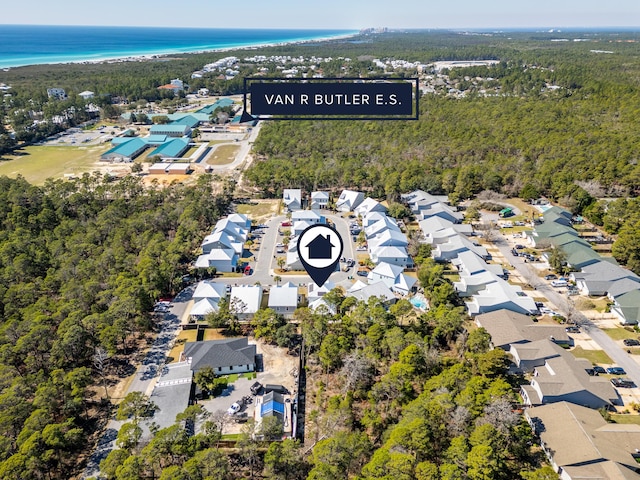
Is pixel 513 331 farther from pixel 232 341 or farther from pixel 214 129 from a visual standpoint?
pixel 214 129

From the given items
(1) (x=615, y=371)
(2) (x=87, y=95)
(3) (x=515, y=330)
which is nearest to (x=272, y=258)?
(3) (x=515, y=330)

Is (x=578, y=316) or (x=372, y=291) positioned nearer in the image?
(x=578, y=316)

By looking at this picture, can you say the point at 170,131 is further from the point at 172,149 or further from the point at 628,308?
the point at 628,308

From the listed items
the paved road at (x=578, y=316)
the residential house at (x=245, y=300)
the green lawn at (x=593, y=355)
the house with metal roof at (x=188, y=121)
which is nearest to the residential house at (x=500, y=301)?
the paved road at (x=578, y=316)

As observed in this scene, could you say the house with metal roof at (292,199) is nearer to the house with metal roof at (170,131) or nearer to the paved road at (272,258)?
the paved road at (272,258)

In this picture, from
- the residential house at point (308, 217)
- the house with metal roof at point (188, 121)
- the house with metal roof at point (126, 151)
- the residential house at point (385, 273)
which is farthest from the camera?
the house with metal roof at point (188, 121)

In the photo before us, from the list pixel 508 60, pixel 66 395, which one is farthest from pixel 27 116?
pixel 508 60
